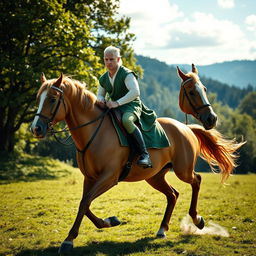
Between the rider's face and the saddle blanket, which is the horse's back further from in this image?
the rider's face

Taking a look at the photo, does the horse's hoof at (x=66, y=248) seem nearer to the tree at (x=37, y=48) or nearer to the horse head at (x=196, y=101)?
the horse head at (x=196, y=101)

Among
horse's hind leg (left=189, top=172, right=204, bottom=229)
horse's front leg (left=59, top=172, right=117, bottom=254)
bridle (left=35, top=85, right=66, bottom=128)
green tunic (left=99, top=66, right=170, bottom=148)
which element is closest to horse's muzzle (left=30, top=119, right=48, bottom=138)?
bridle (left=35, top=85, right=66, bottom=128)

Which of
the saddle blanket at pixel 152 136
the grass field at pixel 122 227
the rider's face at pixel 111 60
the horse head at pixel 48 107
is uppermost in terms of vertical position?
the rider's face at pixel 111 60

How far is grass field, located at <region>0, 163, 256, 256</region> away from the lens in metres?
6.49

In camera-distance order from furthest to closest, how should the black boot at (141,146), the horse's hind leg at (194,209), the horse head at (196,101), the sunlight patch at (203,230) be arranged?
1. the horse's hind leg at (194,209)
2. the sunlight patch at (203,230)
3. the horse head at (196,101)
4. the black boot at (141,146)

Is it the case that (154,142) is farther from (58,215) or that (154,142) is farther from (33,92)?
(33,92)

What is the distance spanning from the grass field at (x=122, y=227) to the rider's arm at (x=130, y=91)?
9.10ft

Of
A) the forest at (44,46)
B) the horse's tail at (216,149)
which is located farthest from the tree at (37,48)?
the horse's tail at (216,149)

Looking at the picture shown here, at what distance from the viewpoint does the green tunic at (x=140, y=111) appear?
6.89m

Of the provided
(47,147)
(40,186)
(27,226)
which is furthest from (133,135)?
(47,147)

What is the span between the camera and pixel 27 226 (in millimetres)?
8555

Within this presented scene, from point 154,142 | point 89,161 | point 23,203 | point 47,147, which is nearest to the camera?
point 89,161

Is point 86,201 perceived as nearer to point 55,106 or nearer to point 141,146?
point 141,146

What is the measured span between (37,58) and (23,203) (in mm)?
11469
